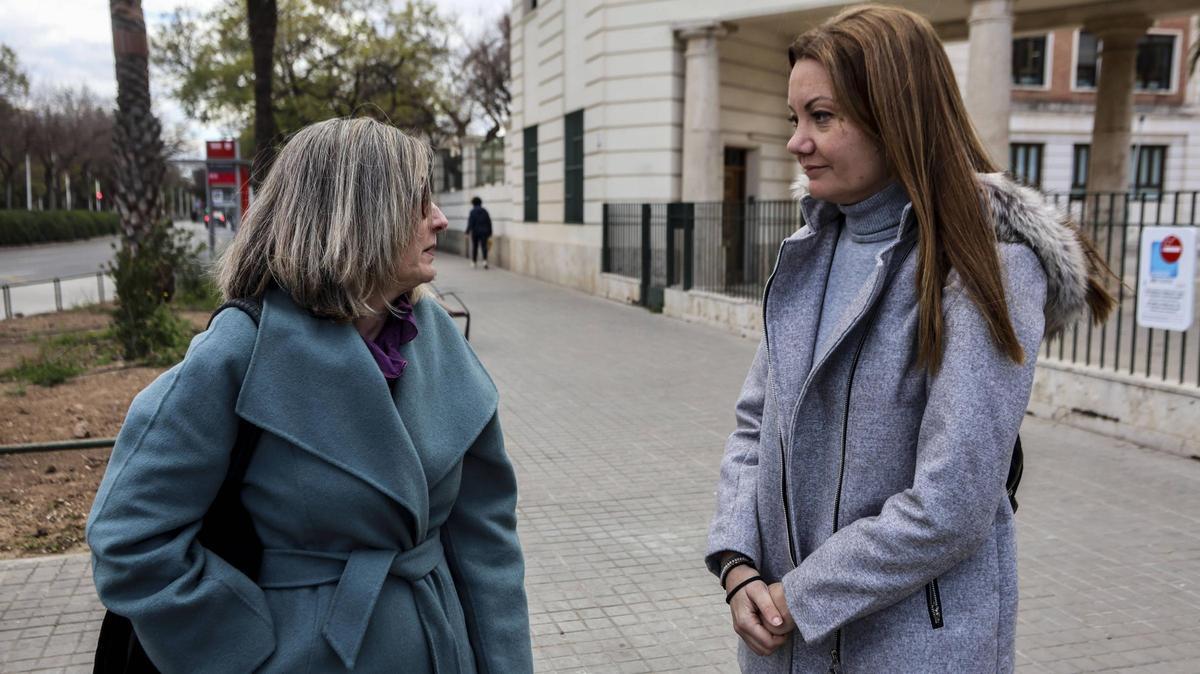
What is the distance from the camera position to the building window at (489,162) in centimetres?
3400

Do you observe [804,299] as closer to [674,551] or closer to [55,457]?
[674,551]

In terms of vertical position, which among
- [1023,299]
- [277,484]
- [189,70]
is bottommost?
[277,484]

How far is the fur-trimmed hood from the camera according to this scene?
→ 5.64 ft

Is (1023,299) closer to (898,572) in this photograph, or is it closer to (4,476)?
(898,572)

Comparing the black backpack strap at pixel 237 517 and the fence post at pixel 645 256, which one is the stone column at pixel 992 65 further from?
the black backpack strap at pixel 237 517

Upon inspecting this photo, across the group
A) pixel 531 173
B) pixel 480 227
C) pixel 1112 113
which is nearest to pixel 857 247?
pixel 1112 113

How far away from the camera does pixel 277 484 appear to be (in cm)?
179

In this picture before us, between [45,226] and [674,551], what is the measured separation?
58.2 m

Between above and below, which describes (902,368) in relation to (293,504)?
above

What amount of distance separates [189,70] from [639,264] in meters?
31.2

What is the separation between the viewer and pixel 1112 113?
58.4ft

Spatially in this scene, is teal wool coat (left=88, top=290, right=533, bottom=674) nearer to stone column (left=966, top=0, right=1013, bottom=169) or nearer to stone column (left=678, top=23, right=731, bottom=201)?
stone column (left=966, top=0, right=1013, bottom=169)

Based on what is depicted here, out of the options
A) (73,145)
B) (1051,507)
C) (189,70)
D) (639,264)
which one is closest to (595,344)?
(639,264)

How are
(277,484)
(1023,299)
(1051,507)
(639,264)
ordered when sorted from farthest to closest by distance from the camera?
(639,264)
(1051,507)
(277,484)
(1023,299)
